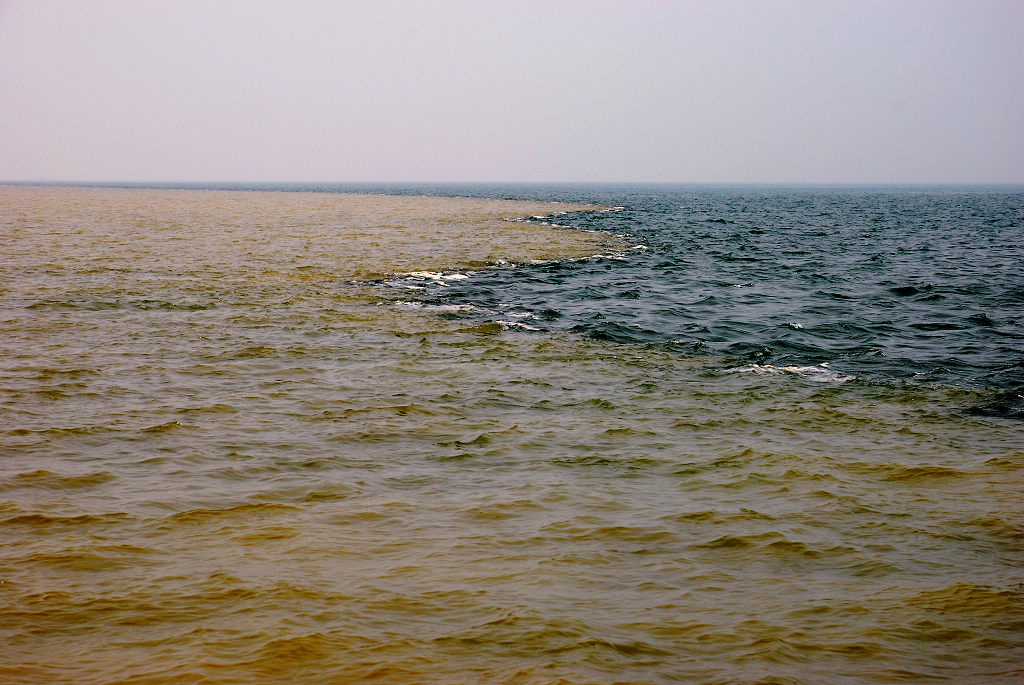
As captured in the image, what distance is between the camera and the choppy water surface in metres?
6.89

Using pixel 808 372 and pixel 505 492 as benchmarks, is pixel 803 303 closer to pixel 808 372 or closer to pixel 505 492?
pixel 808 372

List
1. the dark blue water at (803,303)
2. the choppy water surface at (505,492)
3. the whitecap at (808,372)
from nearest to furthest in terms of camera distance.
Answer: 1. the choppy water surface at (505,492)
2. the whitecap at (808,372)
3. the dark blue water at (803,303)

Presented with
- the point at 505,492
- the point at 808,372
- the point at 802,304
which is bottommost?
the point at 505,492

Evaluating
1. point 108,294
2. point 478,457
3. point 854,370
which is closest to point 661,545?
point 478,457

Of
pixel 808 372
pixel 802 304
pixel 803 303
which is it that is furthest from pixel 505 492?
pixel 803 303

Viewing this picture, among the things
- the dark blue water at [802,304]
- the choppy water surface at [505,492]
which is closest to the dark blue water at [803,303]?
the dark blue water at [802,304]

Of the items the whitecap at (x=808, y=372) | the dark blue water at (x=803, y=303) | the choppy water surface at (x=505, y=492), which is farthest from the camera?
the dark blue water at (x=803, y=303)

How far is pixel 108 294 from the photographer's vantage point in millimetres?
26656

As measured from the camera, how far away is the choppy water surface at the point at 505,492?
6.89 metres

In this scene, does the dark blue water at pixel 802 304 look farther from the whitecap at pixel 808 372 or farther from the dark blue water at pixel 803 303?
the whitecap at pixel 808 372

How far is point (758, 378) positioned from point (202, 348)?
1327cm

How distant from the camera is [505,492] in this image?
34.5 ft

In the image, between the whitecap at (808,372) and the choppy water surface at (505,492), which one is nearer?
the choppy water surface at (505,492)

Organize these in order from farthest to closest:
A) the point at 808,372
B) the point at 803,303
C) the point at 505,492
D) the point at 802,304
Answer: the point at 803,303 < the point at 802,304 < the point at 808,372 < the point at 505,492
